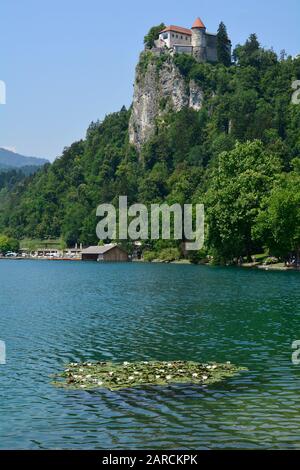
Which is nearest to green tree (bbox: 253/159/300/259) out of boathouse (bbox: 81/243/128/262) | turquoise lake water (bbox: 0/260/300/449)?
turquoise lake water (bbox: 0/260/300/449)

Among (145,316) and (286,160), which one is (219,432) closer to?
(145,316)

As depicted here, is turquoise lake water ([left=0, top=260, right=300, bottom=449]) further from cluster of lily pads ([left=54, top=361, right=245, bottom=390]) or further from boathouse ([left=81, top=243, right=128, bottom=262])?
boathouse ([left=81, top=243, right=128, bottom=262])

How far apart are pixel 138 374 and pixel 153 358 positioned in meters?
4.30

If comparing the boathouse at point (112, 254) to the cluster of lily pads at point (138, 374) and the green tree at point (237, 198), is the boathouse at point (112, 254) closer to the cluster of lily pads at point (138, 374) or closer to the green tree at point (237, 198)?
the green tree at point (237, 198)

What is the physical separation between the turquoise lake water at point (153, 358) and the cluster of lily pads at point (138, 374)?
0.67 m

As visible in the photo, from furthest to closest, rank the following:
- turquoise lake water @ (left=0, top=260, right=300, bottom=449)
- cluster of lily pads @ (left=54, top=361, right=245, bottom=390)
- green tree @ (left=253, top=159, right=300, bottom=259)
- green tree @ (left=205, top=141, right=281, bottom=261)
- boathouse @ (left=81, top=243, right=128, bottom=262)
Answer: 1. boathouse @ (left=81, top=243, right=128, bottom=262)
2. green tree @ (left=205, top=141, right=281, bottom=261)
3. green tree @ (left=253, top=159, right=300, bottom=259)
4. cluster of lily pads @ (left=54, top=361, right=245, bottom=390)
5. turquoise lake water @ (left=0, top=260, right=300, bottom=449)

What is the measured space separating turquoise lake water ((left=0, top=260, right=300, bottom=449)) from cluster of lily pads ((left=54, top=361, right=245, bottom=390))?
67cm

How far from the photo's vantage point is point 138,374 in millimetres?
25297

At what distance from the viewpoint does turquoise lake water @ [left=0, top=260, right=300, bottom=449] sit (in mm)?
18359

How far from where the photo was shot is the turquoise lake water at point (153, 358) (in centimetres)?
1836

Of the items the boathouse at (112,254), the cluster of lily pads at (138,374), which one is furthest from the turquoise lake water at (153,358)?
the boathouse at (112,254)

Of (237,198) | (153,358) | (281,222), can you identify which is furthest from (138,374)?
(237,198)
